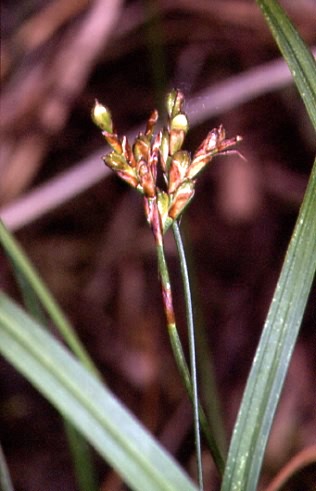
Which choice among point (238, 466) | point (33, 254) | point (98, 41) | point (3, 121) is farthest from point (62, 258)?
point (238, 466)

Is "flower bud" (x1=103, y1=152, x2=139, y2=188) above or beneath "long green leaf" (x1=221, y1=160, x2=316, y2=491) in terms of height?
above

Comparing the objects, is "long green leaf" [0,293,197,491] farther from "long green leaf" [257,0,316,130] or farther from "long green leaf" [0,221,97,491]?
"long green leaf" [257,0,316,130]

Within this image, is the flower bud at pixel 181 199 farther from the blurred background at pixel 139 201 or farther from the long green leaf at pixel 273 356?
the blurred background at pixel 139 201

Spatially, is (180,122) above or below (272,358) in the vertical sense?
above

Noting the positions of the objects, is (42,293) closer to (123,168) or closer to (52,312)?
(52,312)

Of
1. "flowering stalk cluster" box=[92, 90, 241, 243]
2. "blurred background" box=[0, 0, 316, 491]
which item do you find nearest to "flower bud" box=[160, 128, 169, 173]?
"flowering stalk cluster" box=[92, 90, 241, 243]

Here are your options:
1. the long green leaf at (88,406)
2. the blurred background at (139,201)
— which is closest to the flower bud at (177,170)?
the long green leaf at (88,406)

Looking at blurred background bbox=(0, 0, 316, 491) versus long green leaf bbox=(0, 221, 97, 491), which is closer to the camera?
long green leaf bbox=(0, 221, 97, 491)

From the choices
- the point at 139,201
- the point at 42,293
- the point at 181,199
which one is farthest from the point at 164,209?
the point at 139,201
